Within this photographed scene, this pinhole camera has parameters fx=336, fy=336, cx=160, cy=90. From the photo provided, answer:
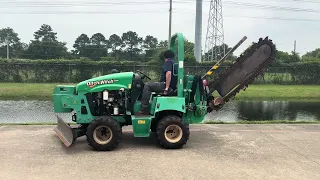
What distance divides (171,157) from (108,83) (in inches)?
78.0

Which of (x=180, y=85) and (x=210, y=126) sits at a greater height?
(x=180, y=85)

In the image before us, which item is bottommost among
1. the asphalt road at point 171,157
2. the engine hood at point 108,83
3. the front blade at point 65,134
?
the asphalt road at point 171,157

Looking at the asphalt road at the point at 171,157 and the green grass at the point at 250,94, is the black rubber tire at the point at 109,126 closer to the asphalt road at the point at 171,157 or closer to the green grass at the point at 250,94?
the asphalt road at the point at 171,157

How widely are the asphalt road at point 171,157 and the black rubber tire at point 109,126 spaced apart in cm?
15

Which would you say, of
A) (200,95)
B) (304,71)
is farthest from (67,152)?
(304,71)

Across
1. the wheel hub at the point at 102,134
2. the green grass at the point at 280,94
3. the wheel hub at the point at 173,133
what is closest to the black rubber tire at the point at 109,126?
the wheel hub at the point at 102,134

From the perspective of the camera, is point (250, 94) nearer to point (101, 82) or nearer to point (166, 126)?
point (166, 126)

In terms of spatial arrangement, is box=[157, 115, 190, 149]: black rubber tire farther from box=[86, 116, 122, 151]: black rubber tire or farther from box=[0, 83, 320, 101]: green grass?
box=[0, 83, 320, 101]: green grass

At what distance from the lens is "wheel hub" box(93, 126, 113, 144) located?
6.63 m

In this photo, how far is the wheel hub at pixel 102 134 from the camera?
6629 mm

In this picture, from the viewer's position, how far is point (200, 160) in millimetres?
6113

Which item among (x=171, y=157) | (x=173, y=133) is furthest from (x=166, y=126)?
(x=171, y=157)

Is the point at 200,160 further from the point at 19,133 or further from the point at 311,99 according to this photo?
the point at 311,99

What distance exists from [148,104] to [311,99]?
779 inches
